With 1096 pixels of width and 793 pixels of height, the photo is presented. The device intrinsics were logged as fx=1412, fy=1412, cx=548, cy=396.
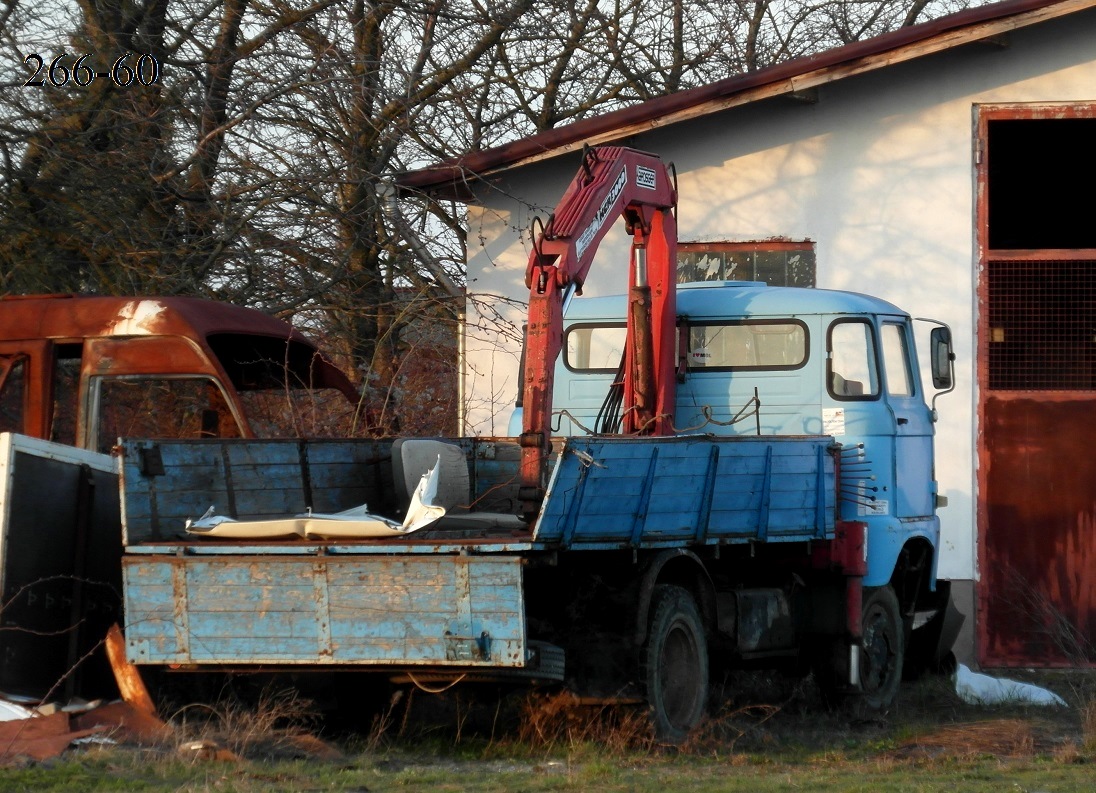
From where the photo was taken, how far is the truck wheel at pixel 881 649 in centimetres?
1005

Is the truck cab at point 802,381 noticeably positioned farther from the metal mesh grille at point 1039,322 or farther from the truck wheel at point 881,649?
the metal mesh grille at point 1039,322

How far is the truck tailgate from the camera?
639cm

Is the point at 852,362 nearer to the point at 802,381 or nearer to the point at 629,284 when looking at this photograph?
the point at 802,381

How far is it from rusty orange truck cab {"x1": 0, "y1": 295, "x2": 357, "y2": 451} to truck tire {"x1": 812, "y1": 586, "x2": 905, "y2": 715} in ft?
14.5

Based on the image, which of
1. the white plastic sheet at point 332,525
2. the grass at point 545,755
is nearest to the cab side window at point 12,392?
the white plastic sheet at point 332,525

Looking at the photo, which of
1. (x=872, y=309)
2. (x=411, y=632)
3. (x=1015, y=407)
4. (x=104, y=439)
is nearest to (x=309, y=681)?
(x=411, y=632)

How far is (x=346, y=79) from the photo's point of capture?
13562 mm

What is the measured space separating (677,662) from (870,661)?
279 centimetres

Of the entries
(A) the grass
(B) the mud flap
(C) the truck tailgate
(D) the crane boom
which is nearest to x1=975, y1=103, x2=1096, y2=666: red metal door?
(B) the mud flap

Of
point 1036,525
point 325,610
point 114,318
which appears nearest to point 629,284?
point 114,318

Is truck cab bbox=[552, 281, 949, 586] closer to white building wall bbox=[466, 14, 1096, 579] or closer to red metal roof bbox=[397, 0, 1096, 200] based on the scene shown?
white building wall bbox=[466, 14, 1096, 579]

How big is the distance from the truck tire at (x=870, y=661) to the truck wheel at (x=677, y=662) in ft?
6.67

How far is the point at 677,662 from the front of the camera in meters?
7.87

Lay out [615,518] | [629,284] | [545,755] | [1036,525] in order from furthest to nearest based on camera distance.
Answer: [1036,525] < [629,284] < [545,755] < [615,518]
